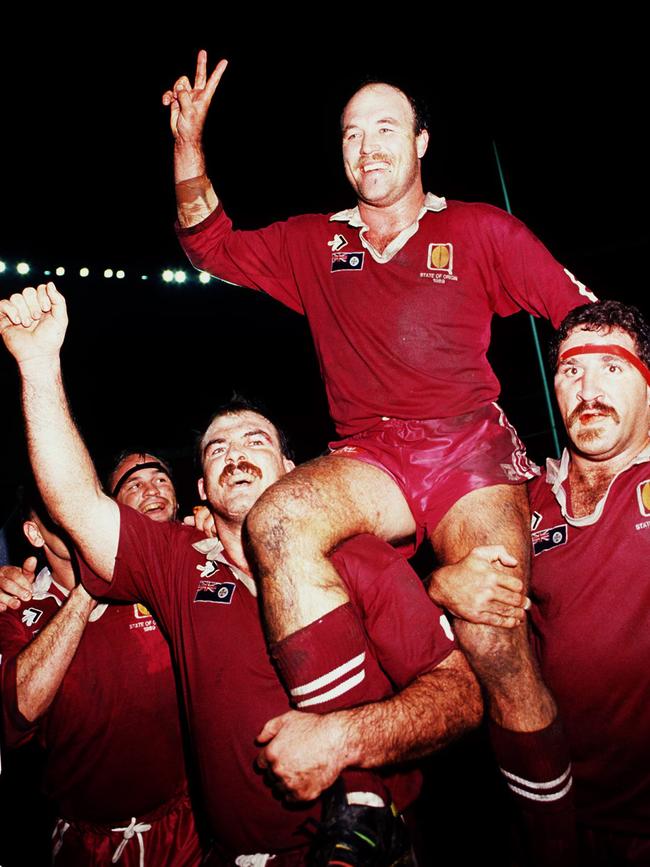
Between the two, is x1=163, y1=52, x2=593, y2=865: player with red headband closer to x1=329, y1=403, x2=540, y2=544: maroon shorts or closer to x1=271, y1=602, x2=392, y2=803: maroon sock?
x1=329, y1=403, x2=540, y2=544: maroon shorts

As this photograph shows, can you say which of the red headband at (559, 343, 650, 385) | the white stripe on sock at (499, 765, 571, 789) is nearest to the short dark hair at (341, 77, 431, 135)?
the red headband at (559, 343, 650, 385)

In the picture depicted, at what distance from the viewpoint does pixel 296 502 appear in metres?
1.83

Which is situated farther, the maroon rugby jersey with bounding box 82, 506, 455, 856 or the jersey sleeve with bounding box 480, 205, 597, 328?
the jersey sleeve with bounding box 480, 205, 597, 328

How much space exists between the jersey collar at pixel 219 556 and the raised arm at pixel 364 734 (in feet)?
2.48

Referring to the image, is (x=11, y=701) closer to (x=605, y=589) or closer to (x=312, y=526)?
(x=312, y=526)

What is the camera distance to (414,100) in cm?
234

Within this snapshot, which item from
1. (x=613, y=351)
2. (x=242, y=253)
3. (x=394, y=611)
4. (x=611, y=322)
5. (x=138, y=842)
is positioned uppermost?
(x=242, y=253)

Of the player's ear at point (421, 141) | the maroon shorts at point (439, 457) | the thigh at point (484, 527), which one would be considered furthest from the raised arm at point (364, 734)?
the player's ear at point (421, 141)

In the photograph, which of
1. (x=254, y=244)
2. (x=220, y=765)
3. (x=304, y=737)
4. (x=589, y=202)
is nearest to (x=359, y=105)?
(x=254, y=244)

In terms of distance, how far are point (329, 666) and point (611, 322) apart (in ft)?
5.34

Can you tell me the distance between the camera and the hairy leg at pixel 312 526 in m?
1.68

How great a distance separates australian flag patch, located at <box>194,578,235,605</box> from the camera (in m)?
2.38

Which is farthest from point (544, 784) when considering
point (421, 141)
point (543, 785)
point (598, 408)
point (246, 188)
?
point (246, 188)

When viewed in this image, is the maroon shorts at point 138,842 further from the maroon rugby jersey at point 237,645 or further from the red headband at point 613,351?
the red headband at point 613,351
